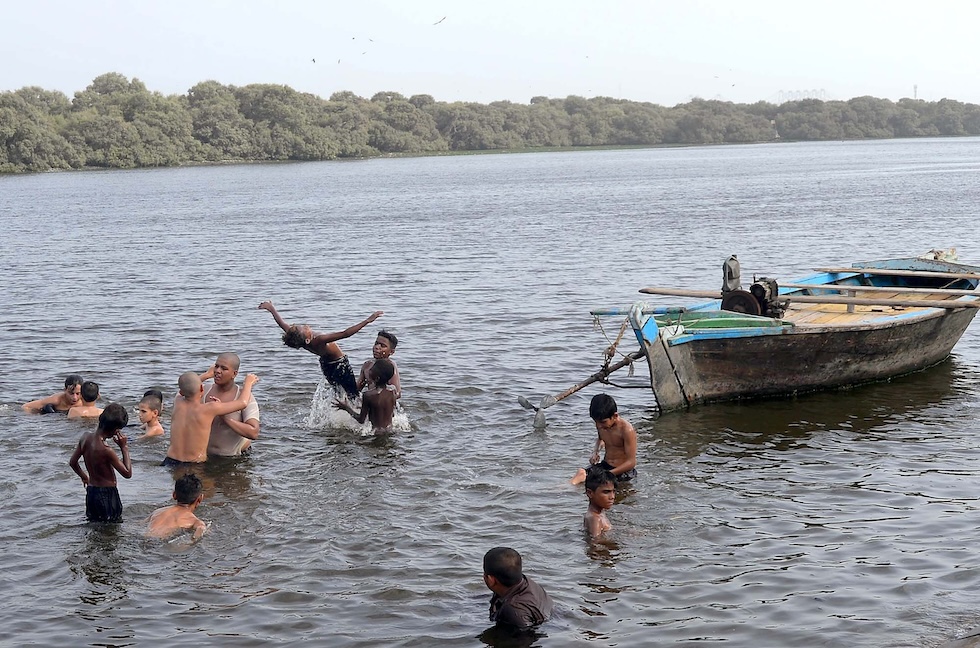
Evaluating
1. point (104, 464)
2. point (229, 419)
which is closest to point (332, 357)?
point (229, 419)

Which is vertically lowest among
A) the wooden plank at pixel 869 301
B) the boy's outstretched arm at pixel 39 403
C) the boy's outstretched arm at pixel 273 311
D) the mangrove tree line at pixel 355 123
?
the boy's outstretched arm at pixel 39 403

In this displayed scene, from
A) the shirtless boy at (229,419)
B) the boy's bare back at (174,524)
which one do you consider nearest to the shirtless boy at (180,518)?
the boy's bare back at (174,524)

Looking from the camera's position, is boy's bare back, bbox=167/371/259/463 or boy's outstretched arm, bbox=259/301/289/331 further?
boy's outstretched arm, bbox=259/301/289/331

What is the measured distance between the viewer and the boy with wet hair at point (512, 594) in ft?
23.7

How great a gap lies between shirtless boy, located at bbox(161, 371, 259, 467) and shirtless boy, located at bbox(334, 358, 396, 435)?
1678 millimetres

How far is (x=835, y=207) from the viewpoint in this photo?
151ft

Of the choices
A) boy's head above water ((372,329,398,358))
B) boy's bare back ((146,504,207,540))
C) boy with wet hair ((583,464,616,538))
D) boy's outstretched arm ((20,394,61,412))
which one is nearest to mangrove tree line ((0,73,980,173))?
boy's outstretched arm ((20,394,61,412))

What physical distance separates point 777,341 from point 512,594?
23.2 ft

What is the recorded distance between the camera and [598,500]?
29.9 ft

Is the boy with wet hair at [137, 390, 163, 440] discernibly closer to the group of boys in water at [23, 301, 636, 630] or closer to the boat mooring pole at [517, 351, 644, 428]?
the group of boys in water at [23, 301, 636, 630]

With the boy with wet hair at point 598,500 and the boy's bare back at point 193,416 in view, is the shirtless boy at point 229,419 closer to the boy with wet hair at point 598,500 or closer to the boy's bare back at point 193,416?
the boy's bare back at point 193,416

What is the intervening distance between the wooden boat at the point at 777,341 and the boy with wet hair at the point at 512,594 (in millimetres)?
5333

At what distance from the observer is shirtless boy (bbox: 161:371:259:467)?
1055 cm

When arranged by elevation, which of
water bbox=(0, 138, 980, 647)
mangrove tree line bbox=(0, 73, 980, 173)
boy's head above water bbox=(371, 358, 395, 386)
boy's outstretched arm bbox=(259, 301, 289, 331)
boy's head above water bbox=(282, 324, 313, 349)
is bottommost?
water bbox=(0, 138, 980, 647)
